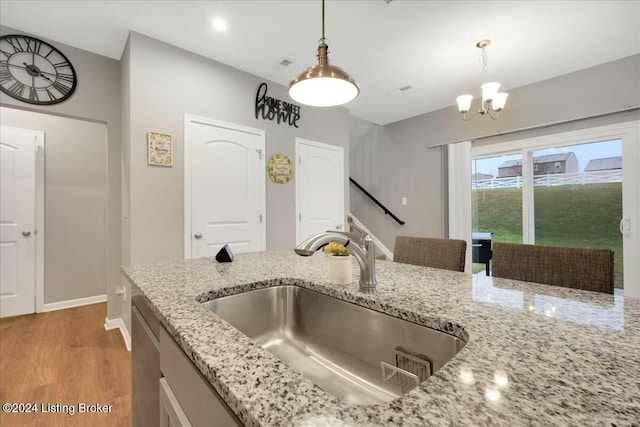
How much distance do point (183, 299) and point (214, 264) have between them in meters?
0.55

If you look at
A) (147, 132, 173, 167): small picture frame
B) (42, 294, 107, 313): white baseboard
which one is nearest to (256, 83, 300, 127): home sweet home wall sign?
(147, 132, 173, 167): small picture frame

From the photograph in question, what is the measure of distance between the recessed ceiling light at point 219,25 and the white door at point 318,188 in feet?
4.43

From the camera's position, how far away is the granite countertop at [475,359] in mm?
379

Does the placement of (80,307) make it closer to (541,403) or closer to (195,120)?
(195,120)

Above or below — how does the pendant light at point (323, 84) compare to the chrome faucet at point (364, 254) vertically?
above

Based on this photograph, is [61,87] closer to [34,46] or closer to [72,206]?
[34,46]

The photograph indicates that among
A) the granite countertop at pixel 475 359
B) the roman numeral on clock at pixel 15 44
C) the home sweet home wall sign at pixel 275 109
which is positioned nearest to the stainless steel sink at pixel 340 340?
the granite countertop at pixel 475 359

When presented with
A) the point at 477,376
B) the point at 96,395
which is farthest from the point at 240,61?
the point at 477,376

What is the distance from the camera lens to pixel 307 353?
3.35 feet

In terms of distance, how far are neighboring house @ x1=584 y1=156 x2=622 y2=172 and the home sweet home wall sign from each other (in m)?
3.26

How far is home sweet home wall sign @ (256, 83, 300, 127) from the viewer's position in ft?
10.0

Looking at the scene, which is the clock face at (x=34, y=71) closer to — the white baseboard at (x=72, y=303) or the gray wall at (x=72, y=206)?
the gray wall at (x=72, y=206)

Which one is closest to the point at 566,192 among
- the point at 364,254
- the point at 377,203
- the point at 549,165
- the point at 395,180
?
the point at 549,165

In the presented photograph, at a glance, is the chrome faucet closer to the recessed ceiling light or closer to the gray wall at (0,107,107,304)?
the recessed ceiling light
